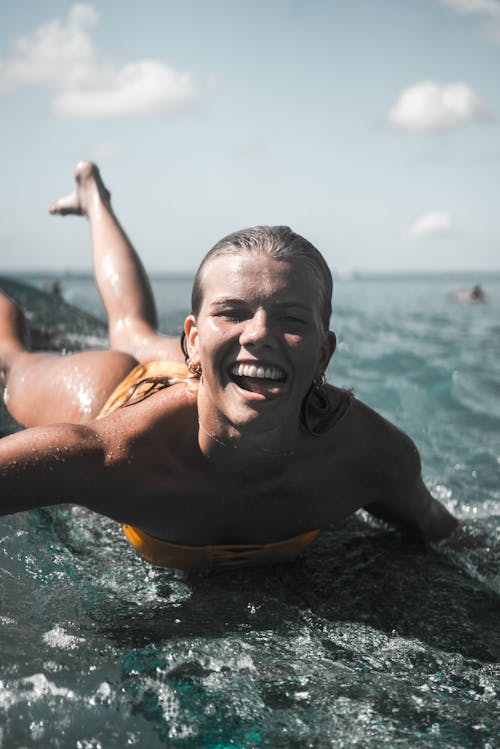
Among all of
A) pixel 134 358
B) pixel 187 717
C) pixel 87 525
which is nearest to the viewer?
pixel 187 717

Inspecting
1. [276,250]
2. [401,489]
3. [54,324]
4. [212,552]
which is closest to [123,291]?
[212,552]

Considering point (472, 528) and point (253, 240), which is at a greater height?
point (253, 240)

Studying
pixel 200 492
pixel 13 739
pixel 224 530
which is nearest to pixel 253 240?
pixel 200 492

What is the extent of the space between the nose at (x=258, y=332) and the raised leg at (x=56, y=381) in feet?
5.66

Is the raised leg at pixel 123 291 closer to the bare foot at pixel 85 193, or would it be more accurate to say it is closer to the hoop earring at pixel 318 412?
the bare foot at pixel 85 193

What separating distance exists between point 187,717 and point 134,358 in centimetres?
251

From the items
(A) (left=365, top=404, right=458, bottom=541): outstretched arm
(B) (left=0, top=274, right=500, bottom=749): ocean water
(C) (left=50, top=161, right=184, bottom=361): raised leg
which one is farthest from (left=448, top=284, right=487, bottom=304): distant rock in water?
(B) (left=0, top=274, right=500, bottom=749): ocean water

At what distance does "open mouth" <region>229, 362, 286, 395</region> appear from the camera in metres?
2.59

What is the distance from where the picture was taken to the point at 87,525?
3.88 metres

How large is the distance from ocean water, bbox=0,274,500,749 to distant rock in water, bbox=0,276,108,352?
3.98 meters

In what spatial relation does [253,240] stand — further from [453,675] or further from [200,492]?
[453,675]

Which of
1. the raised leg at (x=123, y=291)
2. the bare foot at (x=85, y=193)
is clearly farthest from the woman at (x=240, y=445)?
the bare foot at (x=85, y=193)

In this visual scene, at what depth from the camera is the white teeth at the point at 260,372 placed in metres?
2.59

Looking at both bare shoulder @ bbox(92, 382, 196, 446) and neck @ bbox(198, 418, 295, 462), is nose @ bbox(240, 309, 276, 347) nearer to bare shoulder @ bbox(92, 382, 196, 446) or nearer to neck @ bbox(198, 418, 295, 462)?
neck @ bbox(198, 418, 295, 462)
